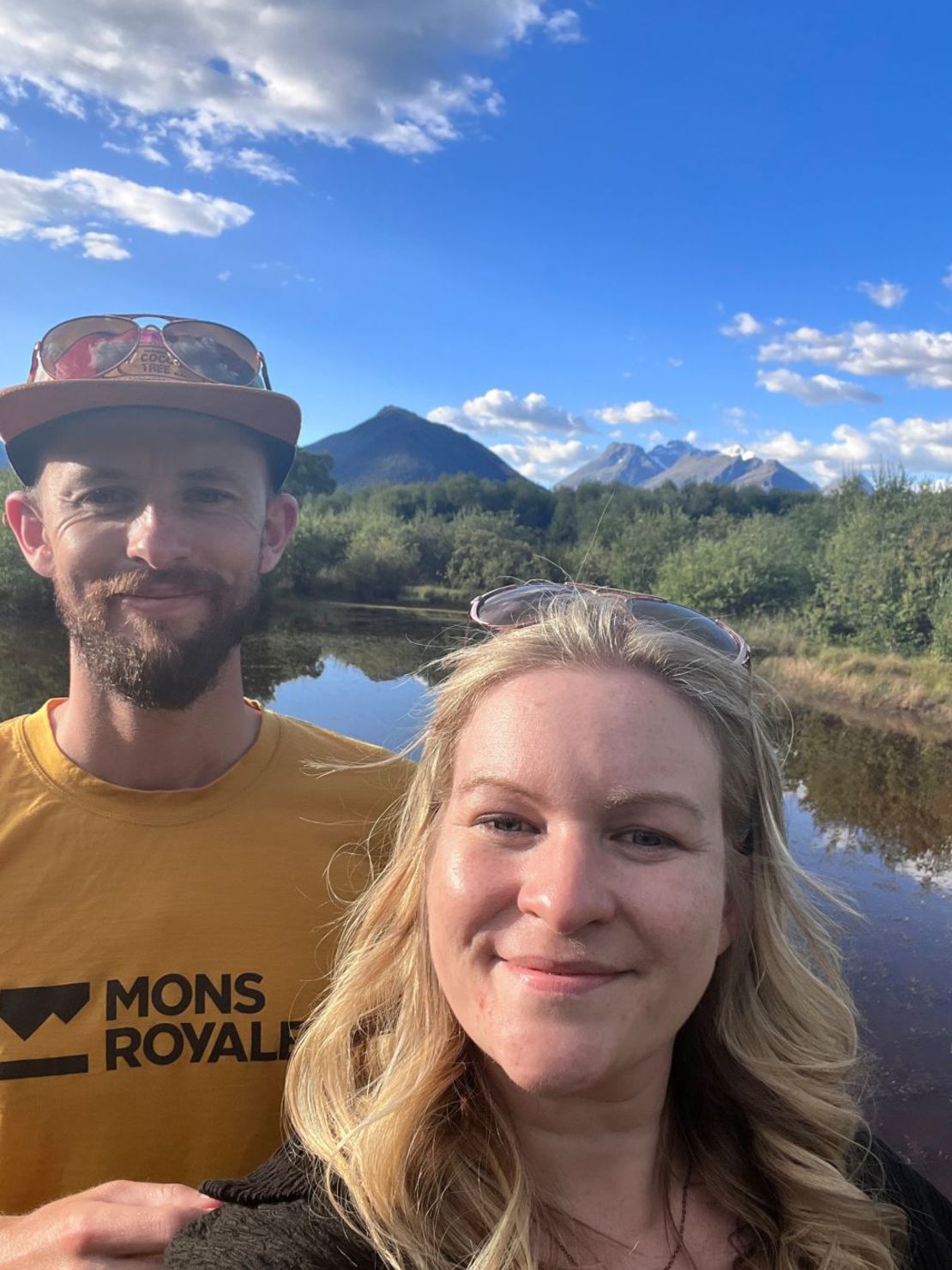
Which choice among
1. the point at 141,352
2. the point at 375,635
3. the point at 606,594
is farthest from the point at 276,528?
the point at 375,635

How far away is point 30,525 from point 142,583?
0.37 meters

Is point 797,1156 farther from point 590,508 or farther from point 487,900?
point 590,508

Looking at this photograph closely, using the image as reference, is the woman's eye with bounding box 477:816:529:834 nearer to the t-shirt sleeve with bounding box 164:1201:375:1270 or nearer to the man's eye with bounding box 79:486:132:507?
the t-shirt sleeve with bounding box 164:1201:375:1270

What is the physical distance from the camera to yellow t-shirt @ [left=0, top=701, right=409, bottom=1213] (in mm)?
1515

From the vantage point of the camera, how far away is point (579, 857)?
111 centimetres

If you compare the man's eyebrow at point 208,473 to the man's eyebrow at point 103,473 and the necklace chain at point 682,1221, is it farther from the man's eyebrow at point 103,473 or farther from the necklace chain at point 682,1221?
the necklace chain at point 682,1221

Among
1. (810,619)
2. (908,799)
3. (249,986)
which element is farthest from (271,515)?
(810,619)

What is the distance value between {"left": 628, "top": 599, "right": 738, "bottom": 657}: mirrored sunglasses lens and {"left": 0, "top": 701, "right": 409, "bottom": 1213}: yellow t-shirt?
0.84m

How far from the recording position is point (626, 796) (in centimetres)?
114

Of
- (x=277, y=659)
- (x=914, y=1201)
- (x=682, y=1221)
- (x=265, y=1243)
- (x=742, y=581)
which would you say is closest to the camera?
(x=265, y=1243)

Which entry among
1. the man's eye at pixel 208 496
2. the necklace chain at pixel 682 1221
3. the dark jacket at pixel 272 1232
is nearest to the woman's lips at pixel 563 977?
the dark jacket at pixel 272 1232

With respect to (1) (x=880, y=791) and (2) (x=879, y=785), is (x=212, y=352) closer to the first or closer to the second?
(1) (x=880, y=791)

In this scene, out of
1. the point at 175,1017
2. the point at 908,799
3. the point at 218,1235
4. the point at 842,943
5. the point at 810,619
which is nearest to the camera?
the point at 218,1235

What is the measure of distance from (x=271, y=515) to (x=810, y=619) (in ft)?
105
